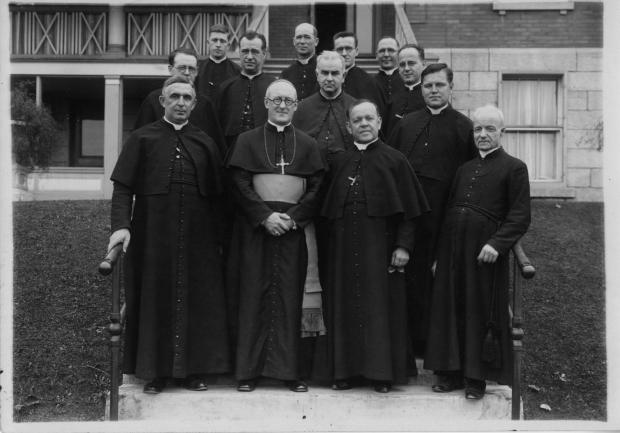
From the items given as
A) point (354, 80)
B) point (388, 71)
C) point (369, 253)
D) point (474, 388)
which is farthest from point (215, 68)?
point (474, 388)

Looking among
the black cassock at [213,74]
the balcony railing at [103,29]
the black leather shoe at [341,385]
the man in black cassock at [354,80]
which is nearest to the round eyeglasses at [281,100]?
the man in black cassock at [354,80]

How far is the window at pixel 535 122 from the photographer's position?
13.4 meters

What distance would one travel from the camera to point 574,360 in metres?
7.77

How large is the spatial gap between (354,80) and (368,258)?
2.37 metres

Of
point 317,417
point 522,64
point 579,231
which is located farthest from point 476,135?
point 522,64

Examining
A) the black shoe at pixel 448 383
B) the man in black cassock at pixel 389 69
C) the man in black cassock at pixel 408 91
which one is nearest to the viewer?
the black shoe at pixel 448 383

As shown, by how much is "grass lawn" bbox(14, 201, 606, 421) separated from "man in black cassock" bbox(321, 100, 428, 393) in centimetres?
202

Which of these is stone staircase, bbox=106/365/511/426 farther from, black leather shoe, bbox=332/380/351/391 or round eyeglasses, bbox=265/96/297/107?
round eyeglasses, bbox=265/96/297/107

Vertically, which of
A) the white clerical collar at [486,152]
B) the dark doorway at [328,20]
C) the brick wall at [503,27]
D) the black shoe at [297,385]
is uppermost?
the dark doorway at [328,20]

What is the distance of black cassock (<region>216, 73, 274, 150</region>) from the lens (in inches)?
283

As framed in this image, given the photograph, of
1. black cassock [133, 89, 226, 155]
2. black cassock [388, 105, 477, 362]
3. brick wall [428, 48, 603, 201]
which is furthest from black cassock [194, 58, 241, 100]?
brick wall [428, 48, 603, 201]

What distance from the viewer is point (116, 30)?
15023mm

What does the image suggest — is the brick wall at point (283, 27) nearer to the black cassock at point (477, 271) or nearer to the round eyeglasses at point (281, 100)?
the round eyeglasses at point (281, 100)

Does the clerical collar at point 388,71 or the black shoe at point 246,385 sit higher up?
the clerical collar at point 388,71
